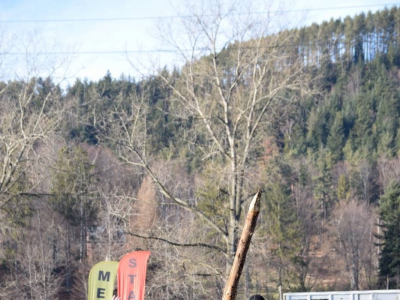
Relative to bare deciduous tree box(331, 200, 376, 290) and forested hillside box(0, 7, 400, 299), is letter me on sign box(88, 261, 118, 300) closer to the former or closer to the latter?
forested hillside box(0, 7, 400, 299)

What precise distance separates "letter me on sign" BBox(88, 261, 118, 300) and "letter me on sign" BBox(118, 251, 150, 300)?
260 millimetres

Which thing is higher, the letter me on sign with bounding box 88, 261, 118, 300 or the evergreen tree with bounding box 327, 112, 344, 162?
the evergreen tree with bounding box 327, 112, 344, 162

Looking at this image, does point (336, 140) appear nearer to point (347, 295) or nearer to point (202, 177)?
point (202, 177)

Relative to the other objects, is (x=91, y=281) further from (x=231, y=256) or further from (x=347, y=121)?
(x=347, y=121)

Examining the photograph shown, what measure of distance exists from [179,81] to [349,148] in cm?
5078

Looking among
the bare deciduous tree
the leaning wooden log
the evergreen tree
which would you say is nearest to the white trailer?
the leaning wooden log

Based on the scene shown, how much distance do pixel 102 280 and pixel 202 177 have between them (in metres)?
11.2

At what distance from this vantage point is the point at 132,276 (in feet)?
44.2

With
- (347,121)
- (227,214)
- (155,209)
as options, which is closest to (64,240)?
(155,209)

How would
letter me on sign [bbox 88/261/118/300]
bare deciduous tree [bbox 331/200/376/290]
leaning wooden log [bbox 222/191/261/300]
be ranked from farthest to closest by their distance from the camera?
bare deciduous tree [bbox 331/200/376/290] → letter me on sign [bbox 88/261/118/300] → leaning wooden log [bbox 222/191/261/300]

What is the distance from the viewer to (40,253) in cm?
3303

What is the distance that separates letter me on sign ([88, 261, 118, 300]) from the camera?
13711mm

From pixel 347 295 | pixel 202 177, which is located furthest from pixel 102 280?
pixel 202 177

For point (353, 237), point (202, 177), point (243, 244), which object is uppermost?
point (202, 177)
